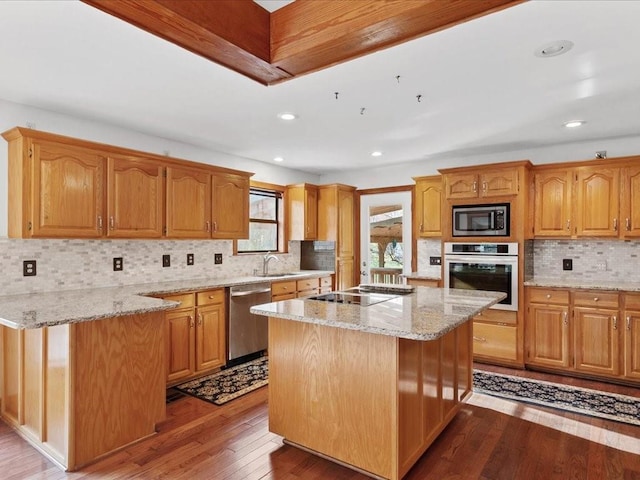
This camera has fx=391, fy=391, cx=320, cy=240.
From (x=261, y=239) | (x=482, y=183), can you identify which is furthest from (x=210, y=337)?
(x=482, y=183)

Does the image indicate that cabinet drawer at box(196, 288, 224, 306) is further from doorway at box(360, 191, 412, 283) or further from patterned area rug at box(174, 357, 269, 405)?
doorway at box(360, 191, 412, 283)

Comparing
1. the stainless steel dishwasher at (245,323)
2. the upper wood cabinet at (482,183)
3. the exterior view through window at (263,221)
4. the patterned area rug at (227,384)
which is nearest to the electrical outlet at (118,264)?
the stainless steel dishwasher at (245,323)

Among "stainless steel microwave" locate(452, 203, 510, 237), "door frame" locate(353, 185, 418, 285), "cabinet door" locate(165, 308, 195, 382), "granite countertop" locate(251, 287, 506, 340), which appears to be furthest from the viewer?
"door frame" locate(353, 185, 418, 285)

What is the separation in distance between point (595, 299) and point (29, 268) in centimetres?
494

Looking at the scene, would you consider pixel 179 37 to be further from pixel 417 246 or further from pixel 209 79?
pixel 417 246

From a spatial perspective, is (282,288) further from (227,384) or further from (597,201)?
(597,201)

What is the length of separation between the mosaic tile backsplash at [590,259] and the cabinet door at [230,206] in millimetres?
3349

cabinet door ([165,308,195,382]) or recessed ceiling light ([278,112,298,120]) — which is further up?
recessed ceiling light ([278,112,298,120])

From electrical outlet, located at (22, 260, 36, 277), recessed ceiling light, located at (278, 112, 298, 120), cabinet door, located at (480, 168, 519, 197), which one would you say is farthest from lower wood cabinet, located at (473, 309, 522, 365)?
electrical outlet, located at (22, 260, 36, 277)

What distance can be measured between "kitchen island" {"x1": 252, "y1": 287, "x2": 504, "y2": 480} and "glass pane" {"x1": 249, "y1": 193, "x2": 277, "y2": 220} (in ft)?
9.02

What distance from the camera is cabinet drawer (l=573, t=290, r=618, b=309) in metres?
3.62

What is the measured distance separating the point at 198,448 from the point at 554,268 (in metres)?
4.00

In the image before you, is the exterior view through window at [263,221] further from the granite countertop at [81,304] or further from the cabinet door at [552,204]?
the cabinet door at [552,204]

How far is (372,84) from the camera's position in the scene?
106 inches
